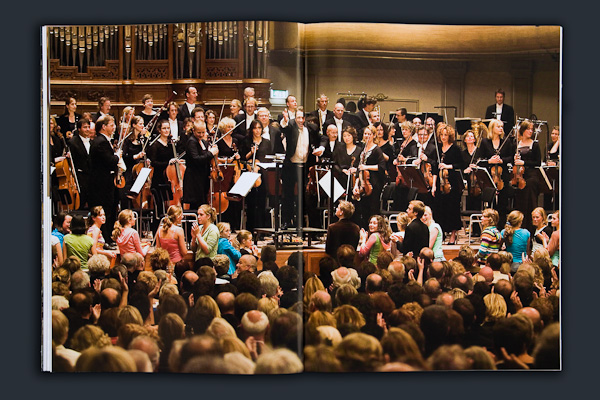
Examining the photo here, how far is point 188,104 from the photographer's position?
8.51 metres

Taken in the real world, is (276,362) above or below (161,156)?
below

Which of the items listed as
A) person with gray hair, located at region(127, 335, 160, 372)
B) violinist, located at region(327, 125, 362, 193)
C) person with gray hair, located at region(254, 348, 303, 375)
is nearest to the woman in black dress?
violinist, located at region(327, 125, 362, 193)

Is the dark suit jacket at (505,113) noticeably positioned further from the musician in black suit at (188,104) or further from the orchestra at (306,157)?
the musician in black suit at (188,104)

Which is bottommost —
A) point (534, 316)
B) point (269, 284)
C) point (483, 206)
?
point (534, 316)

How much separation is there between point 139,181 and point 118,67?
3.42ft

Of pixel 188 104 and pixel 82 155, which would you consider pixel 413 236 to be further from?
pixel 82 155

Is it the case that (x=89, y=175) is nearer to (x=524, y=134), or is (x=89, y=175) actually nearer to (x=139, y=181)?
(x=139, y=181)

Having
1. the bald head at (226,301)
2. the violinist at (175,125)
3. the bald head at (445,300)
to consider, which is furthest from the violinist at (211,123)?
the bald head at (445,300)

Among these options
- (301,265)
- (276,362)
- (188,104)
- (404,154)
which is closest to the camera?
(276,362)

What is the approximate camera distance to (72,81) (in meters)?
8.55

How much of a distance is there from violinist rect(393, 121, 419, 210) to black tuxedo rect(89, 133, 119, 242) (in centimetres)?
251

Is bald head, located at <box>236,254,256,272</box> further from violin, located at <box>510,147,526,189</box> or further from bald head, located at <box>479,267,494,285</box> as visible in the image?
violin, located at <box>510,147,526,189</box>

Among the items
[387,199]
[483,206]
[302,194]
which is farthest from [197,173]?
[483,206]

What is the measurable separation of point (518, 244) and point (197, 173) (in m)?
2.92
